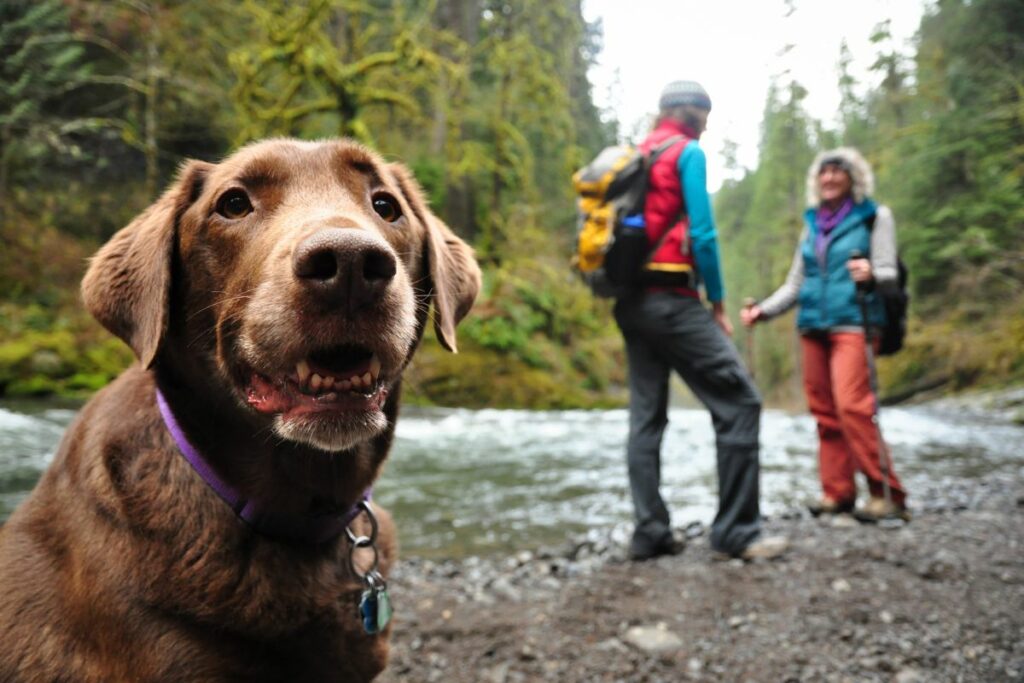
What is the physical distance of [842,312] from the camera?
4.96 m

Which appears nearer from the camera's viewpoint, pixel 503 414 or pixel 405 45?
pixel 503 414

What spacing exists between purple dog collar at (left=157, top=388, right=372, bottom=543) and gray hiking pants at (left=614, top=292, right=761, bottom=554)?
2744 millimetres

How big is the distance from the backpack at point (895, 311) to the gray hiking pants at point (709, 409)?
1499 millimetres

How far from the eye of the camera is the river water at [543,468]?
18.0ft

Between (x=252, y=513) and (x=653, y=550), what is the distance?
3.06 metres

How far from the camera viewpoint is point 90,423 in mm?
2055

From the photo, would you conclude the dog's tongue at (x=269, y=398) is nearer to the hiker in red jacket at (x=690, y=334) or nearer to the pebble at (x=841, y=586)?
the hiker in red jacket at (x=690, y=334)

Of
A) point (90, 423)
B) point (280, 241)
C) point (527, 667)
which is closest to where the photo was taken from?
point (280, 241)

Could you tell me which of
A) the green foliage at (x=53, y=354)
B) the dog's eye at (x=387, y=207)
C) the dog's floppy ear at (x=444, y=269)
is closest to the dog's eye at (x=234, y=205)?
the dog's eye at (x=387, y=207)

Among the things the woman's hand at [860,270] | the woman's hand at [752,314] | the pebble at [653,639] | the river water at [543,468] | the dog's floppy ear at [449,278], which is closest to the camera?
the dog's floppy ear at [449,278]

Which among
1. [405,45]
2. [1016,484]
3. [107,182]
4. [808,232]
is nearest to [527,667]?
[808,232]

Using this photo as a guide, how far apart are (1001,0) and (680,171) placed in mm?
14416

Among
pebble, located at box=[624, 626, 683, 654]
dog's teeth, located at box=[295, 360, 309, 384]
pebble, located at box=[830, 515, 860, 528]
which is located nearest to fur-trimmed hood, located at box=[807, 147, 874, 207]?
pebble, located at box=[830, 515, 860, 528]

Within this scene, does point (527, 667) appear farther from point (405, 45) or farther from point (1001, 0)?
point (1001, 0)
